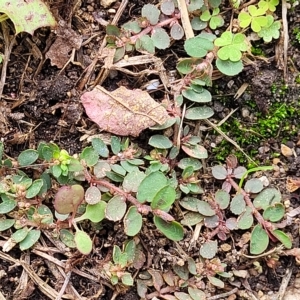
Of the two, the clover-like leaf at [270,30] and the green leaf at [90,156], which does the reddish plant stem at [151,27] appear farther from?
the green leaf at [90,156]

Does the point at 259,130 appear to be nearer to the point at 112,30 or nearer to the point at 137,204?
the point at 137,204

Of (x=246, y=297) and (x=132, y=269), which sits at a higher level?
(x=132, y=269)

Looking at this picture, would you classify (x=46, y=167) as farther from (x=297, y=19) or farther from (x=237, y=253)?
(x=297, y=19)

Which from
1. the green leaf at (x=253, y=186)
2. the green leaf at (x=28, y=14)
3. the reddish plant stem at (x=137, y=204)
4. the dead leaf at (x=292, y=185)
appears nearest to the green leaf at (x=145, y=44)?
the green leaf at (x=28, y=14)

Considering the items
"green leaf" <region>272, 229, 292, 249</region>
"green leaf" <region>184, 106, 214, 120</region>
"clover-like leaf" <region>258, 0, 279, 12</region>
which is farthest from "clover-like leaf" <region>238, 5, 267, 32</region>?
"green leaf" <region>272, 229, 292, 249</region>

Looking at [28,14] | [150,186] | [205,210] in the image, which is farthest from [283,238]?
[28,14]

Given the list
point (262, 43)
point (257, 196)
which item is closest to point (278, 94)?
point (262, 43)
